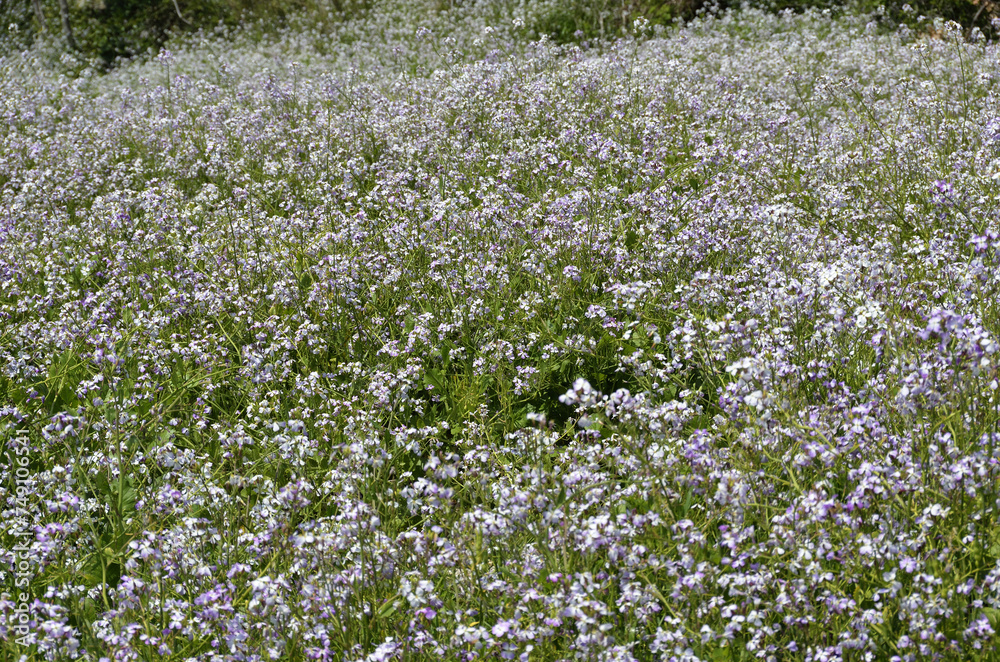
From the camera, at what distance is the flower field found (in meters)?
2.55

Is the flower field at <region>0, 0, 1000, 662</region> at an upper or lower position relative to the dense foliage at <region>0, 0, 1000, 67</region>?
lower

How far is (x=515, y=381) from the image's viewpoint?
4156 mm

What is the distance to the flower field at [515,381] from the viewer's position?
100 inches

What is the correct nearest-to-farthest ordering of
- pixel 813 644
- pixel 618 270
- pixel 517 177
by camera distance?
pixel 813 644 < pixel 618 270 < pixel 517 177

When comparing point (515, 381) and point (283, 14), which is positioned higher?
point (283, 14)

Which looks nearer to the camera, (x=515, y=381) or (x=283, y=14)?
(x=515, y=381)

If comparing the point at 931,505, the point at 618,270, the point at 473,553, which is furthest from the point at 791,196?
the point at 473,553

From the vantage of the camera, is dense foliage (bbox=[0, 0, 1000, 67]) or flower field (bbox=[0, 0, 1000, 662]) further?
dense foliage (bbox=[0, 0, 1000, 67])

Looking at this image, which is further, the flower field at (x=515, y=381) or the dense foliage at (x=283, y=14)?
the dense foliage at (x=283, y=14)

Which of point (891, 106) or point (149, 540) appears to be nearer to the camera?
point (149, 540)

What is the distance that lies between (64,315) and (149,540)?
256 centimetres

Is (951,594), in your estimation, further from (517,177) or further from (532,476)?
(517,177)

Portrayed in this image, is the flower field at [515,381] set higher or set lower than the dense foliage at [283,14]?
lower

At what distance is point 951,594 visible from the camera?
2.40 meters
